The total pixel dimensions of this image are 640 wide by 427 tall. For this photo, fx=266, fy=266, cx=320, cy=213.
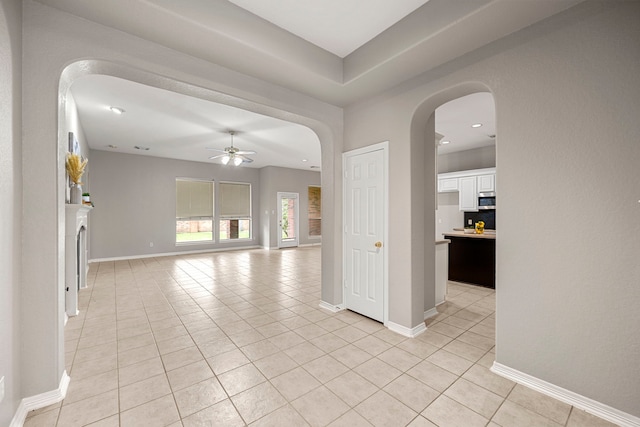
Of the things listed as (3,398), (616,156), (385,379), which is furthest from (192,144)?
(616,156)

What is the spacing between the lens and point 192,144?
257 inches

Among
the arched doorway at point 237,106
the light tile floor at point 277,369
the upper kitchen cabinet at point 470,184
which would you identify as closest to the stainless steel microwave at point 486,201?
the upper kitchen cabinet at point 470,184

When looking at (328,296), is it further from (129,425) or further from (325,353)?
(129,425)

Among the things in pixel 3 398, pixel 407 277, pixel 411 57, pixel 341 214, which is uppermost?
pixel 411 57

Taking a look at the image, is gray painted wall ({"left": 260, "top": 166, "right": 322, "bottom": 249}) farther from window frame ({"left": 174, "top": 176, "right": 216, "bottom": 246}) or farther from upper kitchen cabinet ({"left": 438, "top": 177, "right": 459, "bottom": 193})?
upper kitchen cabinet ({"left": 438, "top": 177, "right": 459, "bottom": 193})

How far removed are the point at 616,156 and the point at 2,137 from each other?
12.0 ft

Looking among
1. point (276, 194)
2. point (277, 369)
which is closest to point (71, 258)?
point (277, 369)

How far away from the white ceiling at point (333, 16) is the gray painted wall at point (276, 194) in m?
7.09

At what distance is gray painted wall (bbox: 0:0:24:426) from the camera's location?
4.84 feet

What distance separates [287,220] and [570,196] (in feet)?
28.7

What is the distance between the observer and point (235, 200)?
9.52m

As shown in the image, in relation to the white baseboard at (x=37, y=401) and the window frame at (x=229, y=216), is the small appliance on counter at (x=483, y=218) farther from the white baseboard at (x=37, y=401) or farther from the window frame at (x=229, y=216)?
the white baseboard at (x=37, y=401)

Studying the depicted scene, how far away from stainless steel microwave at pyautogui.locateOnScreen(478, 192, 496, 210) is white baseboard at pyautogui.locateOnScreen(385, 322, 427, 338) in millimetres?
4622

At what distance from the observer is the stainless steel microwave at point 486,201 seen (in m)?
6.33
